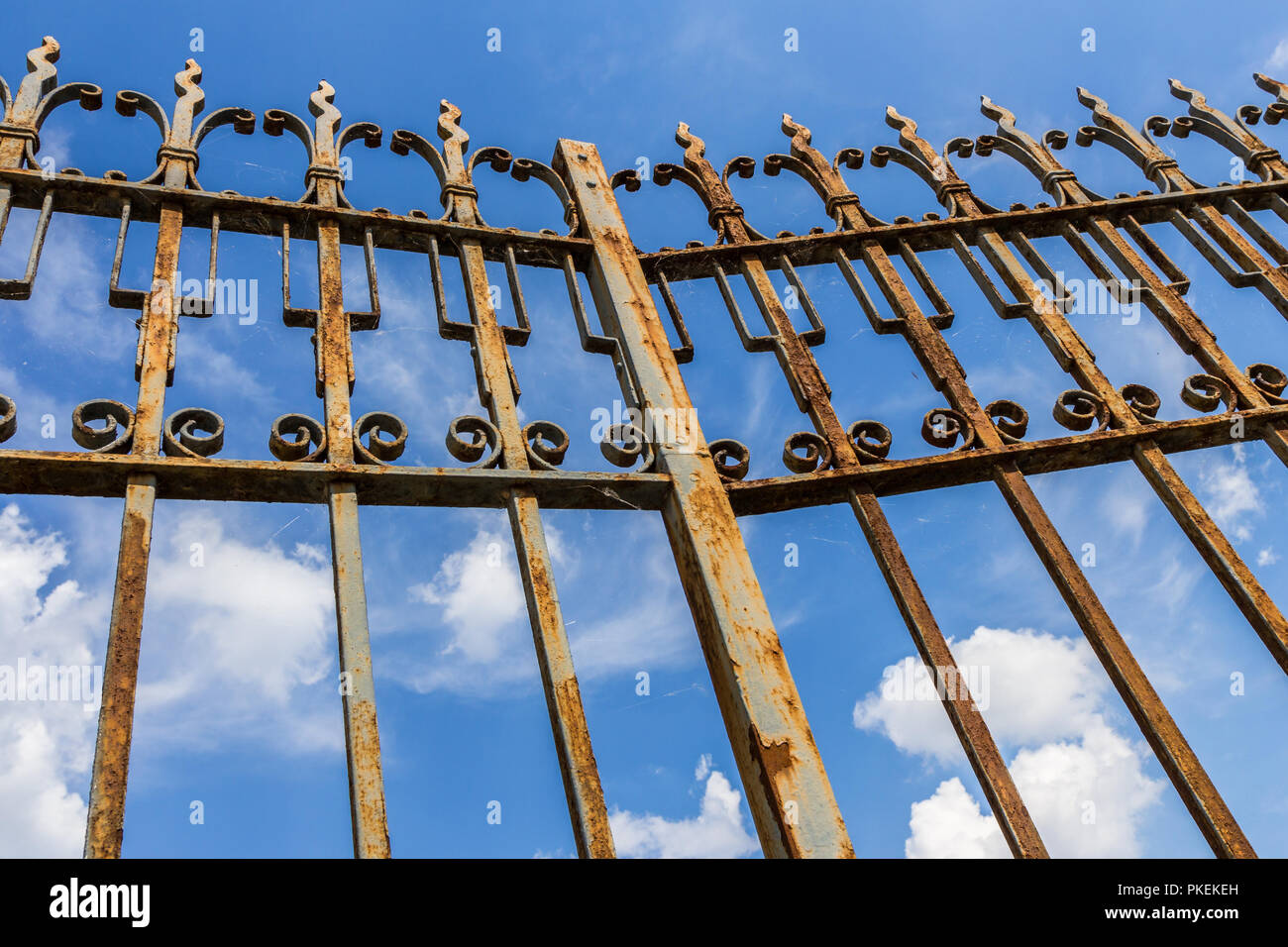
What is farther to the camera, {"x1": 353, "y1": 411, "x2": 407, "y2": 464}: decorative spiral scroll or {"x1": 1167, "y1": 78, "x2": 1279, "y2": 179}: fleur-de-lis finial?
{"x1": 1167, "y1": 78, "x2": 1279, "y2": 179}: fleur-de-lis finial

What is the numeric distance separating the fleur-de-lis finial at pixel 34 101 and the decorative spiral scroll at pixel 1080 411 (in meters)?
3.21

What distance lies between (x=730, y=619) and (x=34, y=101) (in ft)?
8.78

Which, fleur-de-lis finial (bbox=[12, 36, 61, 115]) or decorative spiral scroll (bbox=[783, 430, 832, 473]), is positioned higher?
fleur-de-lis finial (bbox=[12, 36, 61, 115])

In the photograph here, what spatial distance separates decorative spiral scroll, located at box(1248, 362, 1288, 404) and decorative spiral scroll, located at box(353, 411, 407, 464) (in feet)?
9.60

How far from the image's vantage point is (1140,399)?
10.8 feet

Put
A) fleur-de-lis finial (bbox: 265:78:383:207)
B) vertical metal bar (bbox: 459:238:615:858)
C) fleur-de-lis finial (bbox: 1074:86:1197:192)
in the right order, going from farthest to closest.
→ fleur-de-lis finial (bbox: 1074:86:1197:192)
fleur-de-lis finial (bbox: 265:78:383:207)
vertical metal bar (bbox: 459:238:615:858)

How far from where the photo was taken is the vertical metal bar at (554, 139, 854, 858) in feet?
7.14

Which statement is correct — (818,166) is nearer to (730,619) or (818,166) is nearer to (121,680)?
(730,619)

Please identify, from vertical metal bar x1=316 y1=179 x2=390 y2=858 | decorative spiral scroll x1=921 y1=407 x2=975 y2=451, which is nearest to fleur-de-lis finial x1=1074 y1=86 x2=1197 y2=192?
decorative spiral scroll x1=921 y1=407 x2=975 y2=451

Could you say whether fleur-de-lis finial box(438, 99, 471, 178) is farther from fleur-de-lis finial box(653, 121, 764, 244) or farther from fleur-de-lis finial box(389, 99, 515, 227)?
fleur-de-lis finial box(653, 121, 764, 244)

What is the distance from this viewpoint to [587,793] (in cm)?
210

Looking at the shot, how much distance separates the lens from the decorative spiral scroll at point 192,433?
91.7 inches

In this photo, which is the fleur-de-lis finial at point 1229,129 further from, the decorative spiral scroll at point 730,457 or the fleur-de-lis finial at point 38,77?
the fleur-de-lis finial at point 38,77
